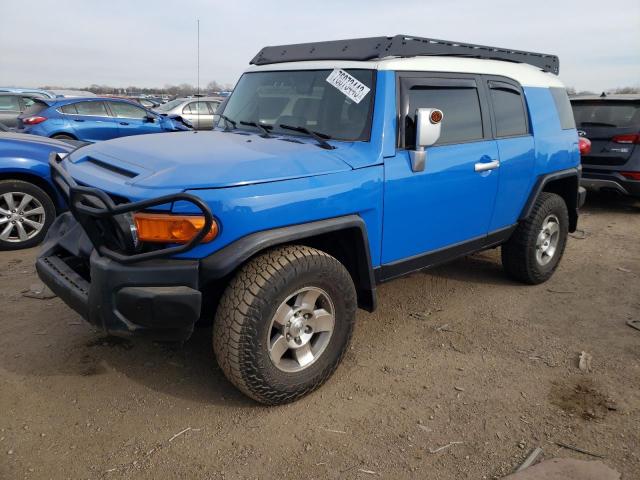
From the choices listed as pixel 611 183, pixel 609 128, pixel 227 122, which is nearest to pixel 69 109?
pixel 227 122

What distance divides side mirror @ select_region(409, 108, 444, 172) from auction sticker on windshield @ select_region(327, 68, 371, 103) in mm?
388

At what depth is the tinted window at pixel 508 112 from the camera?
3990 millimetres

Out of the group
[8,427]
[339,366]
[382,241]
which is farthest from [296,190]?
[8,427]

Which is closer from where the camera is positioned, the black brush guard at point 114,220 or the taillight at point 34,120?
the black brush guard at point 114,220


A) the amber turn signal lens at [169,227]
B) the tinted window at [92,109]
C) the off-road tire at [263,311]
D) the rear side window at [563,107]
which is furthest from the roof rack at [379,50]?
the tinted window at [92,109]

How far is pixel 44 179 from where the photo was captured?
5.38 m

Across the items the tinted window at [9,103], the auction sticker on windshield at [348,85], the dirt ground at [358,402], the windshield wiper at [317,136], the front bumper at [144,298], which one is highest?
the tinted window at [9,103]

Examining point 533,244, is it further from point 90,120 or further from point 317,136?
point 90,120

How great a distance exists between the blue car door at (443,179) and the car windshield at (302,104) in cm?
28

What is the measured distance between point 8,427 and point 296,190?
192 centimetres

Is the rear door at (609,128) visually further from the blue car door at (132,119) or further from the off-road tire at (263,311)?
the blue car door at (132,119)

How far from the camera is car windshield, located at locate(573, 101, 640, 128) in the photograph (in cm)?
759

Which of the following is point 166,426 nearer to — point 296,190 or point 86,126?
point 296,190

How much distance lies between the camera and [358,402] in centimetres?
294
